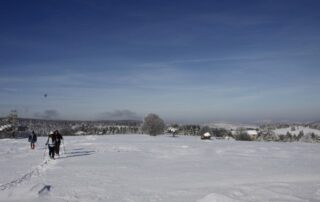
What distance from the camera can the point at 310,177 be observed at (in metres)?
17.7

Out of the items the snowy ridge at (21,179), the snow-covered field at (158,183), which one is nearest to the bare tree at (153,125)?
the snow-covered field at (158,183)

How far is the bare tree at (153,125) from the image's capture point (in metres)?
92.2

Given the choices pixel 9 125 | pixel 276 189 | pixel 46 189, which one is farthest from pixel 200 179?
pixel 9 125

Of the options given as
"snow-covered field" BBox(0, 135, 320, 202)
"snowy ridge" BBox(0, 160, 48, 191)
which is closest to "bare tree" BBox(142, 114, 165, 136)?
"snow-covered field" BBox(0, 135, 320, 202)

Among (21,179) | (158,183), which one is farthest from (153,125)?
(21,179)

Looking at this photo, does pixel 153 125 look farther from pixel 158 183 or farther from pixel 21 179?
pixel 21 179

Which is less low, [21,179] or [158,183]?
[21,179]

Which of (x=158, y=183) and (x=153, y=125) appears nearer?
(x=158, y=183)

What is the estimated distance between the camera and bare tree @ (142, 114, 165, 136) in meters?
92.2

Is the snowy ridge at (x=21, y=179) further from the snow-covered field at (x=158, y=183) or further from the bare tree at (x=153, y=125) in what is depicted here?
the bare tree at (x=153, y=125)

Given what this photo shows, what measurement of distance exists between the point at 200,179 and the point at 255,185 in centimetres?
272

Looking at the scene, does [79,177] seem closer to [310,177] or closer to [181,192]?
[181,192]

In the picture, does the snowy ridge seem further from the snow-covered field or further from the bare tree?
the bare tree

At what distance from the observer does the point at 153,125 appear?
302 ft
